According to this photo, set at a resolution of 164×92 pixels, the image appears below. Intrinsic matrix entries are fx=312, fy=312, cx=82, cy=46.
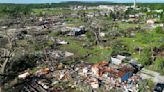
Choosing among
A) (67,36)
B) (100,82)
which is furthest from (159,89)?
(67,36)

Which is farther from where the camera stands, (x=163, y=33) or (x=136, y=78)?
(x=163, y=33)

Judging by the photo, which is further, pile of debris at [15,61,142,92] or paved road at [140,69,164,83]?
paved road at [140,69,164,83]

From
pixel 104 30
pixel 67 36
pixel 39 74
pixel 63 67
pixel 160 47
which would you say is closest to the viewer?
pixel 39 74

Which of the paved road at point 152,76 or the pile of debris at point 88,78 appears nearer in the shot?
the pile of debris at point 88,78

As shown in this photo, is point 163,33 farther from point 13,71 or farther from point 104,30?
point 13,71

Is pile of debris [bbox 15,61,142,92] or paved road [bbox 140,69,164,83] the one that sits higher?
pile of debris [bbox 15,61,142,92]

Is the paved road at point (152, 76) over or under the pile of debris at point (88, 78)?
under

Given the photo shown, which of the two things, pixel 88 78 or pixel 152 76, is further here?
pixel 152 76

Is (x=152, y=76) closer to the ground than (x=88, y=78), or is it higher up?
closer to the ground
